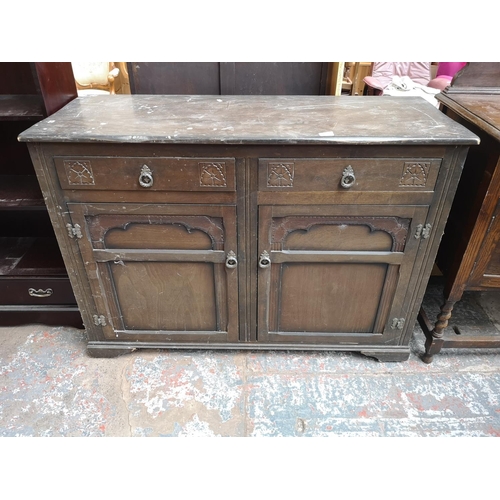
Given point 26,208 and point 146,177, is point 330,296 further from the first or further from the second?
point 26,208

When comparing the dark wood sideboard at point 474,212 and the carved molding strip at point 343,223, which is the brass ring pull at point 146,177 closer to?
the carved molding strip at point 343,223

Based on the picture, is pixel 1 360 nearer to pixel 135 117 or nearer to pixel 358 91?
pixel 135 117

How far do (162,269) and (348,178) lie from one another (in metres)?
0.76

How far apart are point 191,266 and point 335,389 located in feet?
2.56

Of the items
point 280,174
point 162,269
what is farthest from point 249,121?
point 162,269

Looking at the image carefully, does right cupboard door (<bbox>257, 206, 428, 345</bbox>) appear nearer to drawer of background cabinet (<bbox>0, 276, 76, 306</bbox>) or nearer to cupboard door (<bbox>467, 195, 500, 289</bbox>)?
cupboard door (<bbox>467, 195, 500, 289</bbox>)

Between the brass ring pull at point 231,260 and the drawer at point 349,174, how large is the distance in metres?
0.28

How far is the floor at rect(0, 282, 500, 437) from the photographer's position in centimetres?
146

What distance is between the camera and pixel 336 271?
1.48 m

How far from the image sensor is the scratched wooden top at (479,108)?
129 centimetres

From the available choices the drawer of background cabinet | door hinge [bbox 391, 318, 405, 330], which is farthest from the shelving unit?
door hinge [bbox 391, 318, 405, 330]

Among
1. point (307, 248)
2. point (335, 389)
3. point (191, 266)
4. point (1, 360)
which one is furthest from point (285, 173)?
point (1, 360)

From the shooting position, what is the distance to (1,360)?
68.0 inches

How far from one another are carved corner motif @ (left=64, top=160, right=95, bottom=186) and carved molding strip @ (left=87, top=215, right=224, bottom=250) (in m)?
0.13
